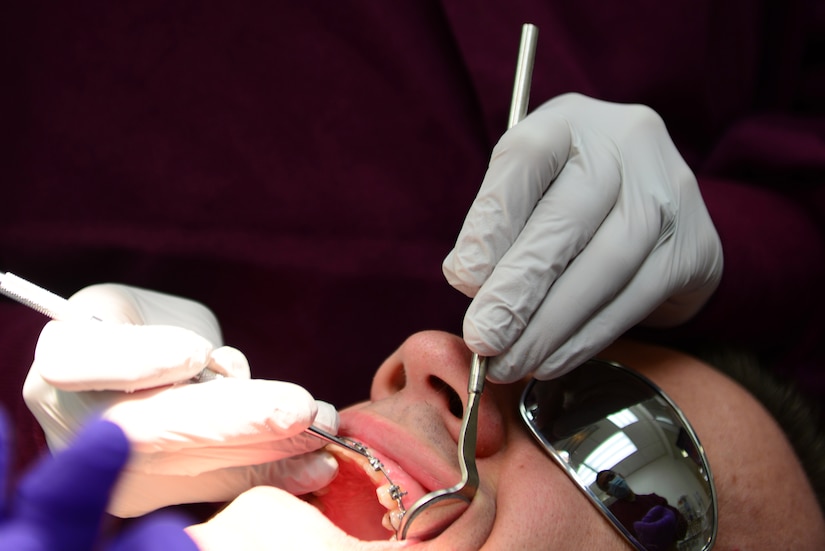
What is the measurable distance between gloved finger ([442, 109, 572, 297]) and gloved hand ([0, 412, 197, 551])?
53 cm

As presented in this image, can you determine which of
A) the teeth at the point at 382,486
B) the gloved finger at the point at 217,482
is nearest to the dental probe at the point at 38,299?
the gloved finger at the point at 217,482

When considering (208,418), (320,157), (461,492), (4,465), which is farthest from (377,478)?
(320,157)

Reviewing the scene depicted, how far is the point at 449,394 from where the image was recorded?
1047mm

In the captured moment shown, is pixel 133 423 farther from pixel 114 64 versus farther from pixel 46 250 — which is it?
pixel 114 64

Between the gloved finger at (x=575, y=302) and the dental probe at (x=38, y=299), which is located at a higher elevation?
the dental probe at (x=38, y=299)

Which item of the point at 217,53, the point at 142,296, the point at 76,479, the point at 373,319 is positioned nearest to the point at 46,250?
Answer: the point at 142,296

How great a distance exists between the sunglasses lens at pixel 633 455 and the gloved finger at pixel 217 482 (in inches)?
12.0

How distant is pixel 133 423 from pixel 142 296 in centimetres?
40

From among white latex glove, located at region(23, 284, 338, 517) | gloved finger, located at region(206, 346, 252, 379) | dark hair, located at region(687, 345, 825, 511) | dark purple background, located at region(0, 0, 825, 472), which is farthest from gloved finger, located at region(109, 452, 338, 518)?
dark hair, located at region(687, 345, 825, 511)

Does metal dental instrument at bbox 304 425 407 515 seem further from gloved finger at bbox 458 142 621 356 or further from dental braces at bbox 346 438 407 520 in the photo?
gloved finger at bbox 458 142 621 356

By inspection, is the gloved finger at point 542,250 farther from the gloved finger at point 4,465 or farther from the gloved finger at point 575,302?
the gloved finger at point 4,465

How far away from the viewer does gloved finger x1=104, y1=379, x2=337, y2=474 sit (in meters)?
0.83

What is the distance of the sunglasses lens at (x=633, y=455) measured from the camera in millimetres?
958

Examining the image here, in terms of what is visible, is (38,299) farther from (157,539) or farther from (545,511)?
(545,511)
